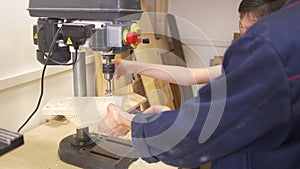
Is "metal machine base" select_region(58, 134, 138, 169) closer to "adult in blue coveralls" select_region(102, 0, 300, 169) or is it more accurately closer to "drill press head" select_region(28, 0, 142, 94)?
"drill press head" select_region(28, 0, 142, 94)

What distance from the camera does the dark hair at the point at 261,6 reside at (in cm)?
86

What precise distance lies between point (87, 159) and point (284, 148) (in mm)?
605

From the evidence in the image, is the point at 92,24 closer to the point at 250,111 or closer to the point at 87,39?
the point at 87,39

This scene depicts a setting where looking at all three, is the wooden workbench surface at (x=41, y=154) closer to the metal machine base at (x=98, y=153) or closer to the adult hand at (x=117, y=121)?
the metal machine base at (x=98, y=153)

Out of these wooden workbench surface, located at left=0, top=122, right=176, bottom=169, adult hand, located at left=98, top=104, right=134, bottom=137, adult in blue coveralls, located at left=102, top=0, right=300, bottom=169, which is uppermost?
adult in blue coveralls, located at left=102, top=0, right=300, bottom=169

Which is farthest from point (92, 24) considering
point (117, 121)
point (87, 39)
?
point (117, 121)

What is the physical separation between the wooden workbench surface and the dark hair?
21.2 inches

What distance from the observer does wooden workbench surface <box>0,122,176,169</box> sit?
40.8 inches

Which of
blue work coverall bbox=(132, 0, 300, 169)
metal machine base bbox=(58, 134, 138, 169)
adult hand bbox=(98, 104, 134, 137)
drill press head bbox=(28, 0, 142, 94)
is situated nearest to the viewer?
blue work coverall bbox=(132, 0, 300, 169)

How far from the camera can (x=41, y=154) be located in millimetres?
1107

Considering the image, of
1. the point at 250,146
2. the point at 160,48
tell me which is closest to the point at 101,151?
the point at 250,146

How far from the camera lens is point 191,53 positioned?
262 cm

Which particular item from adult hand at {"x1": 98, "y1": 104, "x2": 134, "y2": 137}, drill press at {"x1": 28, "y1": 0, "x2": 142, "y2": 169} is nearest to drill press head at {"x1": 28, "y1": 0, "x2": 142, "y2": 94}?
drill press at {"x1": 28, "y1": 0, "x2": 142, "y2": 169}

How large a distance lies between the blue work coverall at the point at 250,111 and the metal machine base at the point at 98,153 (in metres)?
0.36
